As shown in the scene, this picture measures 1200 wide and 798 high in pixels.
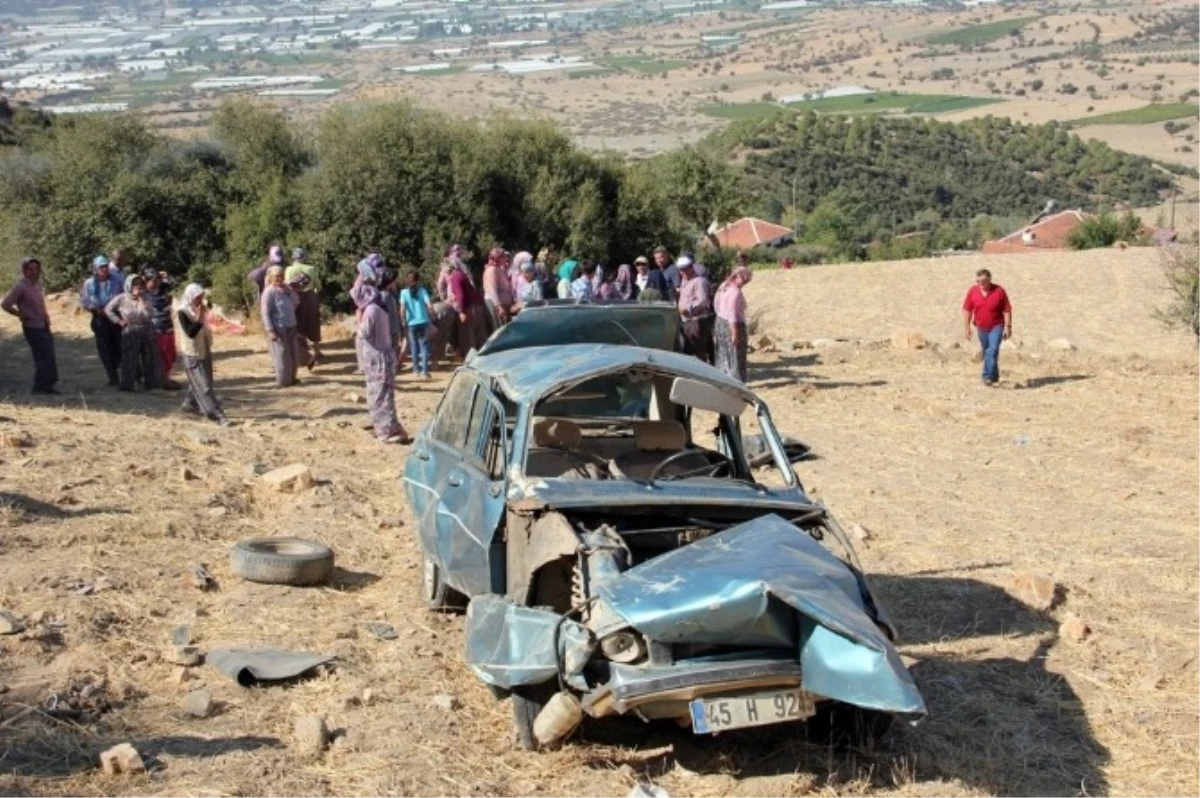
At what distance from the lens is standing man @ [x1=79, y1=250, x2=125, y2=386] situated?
58.2ft

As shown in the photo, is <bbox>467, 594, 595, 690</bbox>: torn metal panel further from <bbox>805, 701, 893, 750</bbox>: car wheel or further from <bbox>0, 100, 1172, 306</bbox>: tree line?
<bbox>0, 100, 1172, 306</bbox>: tree line

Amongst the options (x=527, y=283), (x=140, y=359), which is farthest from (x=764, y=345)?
(x=140, y=359)

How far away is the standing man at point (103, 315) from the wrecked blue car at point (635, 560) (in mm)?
9778

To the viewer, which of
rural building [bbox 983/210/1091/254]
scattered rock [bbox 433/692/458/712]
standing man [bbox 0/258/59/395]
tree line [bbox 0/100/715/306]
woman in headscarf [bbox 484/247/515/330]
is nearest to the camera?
scattered rock [bbox 433/692/458/712]

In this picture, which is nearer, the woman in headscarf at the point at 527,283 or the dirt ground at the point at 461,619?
the dirt ground at the point at 461,619

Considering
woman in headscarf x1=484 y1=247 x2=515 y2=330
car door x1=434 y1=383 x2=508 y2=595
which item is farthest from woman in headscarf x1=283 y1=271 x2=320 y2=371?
car door x1=434 y1=383 x2=508 y2=595

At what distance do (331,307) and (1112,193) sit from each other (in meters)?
76.3

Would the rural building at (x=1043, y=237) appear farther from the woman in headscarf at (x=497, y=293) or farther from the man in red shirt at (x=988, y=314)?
the woman in headscarf at (x=497, y=293)

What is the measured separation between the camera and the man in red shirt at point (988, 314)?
1809 centimetres

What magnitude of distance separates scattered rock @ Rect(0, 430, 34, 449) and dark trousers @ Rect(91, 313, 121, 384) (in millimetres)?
4956

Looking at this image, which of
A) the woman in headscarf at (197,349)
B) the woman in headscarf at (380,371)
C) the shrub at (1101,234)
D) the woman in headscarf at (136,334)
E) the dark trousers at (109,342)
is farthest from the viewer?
the shrub at (1101,234)

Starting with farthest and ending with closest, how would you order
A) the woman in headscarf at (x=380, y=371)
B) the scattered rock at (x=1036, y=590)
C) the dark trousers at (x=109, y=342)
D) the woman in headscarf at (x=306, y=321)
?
the woman in headscarf at (x=306, y=321), the dark trousers at (x=109, y=342), the woman in headscarf at (x=380, y=371), the scattered rock at (x=1036, y=590)

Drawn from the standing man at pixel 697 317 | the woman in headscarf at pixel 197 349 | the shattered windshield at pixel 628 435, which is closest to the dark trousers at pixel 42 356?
the woman in headscarf at pixel 197 349

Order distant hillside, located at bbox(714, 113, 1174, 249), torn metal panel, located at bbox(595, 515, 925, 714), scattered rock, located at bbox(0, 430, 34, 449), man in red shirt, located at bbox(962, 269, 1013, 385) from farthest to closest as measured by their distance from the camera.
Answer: distant hillside, located at bbox(714, 113, 1174, 249)
man in red shirt, located at bbox(962, 269, 1013, 385)
scattered rock, located at bbox(0, 430, 34, 449)
torn metal panel, located at bbox(595, 515, 925, 714)
